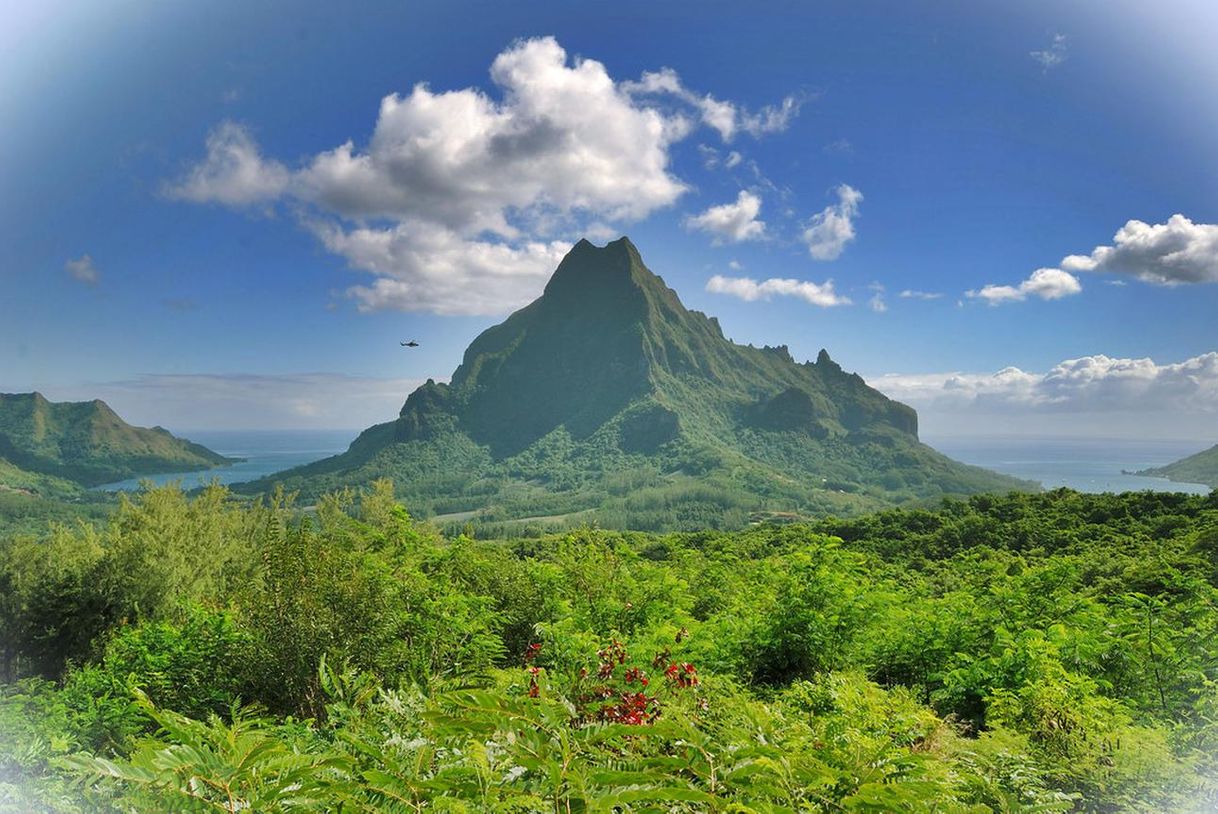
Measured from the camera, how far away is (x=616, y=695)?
3311 millimetres

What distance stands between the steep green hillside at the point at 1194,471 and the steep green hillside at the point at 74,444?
101 metres

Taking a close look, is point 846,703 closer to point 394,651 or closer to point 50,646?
point 394,651

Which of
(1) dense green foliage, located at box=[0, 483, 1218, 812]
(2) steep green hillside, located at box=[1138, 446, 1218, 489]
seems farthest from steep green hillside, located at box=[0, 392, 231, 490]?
(2) steep green hillside, located at box=[1138, 446, 1218, 489]

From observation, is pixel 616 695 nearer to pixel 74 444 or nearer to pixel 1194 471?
pixel 1194 471

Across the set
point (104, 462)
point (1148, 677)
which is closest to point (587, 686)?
point (1148, 677)

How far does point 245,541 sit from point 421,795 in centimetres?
3165

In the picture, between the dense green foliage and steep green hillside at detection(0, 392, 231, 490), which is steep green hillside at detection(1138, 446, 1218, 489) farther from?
steep green hillside at detection(0, 392, 231, 490)

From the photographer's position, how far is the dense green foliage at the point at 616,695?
167 centimetres

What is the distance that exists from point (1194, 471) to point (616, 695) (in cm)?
3380

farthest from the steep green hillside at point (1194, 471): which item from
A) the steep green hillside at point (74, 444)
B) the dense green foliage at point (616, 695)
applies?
the steep green hillside at point (74, 444)

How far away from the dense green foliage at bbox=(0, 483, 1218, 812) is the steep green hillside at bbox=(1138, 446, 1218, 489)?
5.59 meters

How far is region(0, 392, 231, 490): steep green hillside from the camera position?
8888 cm

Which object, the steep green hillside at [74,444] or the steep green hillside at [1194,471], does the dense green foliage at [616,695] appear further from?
the steep green hillside at [74,444]

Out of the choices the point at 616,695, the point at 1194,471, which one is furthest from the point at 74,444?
the point at 1194,471
